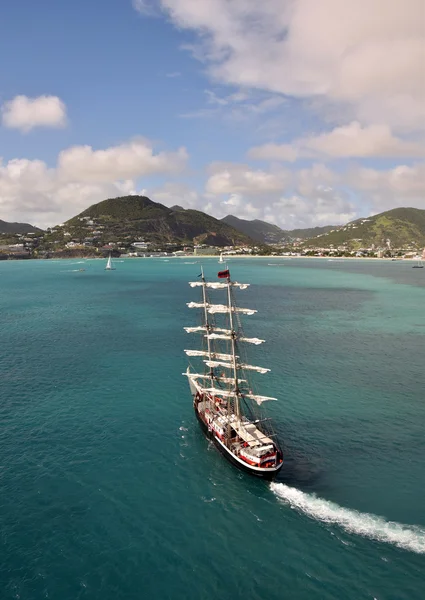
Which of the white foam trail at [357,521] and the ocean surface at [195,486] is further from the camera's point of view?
the white foam trail at [357,521]

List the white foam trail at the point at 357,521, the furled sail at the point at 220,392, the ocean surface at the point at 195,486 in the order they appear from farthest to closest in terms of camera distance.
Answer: the furled sail at the point at 220,392 → the white foam trail at the point at 357,521 → the ocean surface at the point at 195,486

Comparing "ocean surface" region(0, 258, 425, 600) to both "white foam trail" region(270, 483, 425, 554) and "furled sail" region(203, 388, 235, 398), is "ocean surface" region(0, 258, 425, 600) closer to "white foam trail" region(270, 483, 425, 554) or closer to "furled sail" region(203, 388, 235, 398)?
"white foam trail" region(270, 483, 425, 554)

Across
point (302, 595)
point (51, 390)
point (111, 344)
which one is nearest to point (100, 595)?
point (302, 595)

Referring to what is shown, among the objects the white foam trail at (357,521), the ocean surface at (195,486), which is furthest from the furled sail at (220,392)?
the white foam trail at (357,521)

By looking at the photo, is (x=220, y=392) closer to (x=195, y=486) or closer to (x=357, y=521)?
(x=195, y=486)

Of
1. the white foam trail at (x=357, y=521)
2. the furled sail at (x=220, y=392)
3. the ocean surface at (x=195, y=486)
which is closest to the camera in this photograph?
the ocean surface at (x=195, y=486)

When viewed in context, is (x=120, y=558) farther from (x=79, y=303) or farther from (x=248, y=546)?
(x=79, y=303)

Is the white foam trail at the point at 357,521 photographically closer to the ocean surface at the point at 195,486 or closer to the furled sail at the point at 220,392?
the ocean surface at the point at 195,486

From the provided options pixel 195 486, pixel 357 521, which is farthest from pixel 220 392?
pixel 357 521
